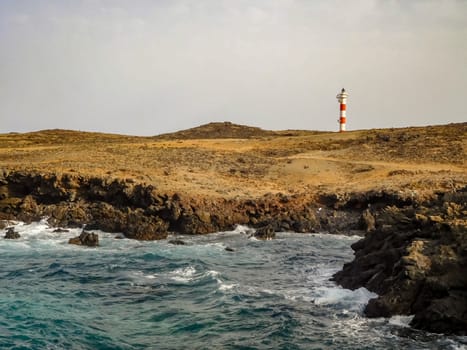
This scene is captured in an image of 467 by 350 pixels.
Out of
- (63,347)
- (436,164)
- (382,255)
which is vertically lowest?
(63,347)

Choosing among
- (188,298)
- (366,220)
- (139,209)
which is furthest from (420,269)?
(139,209)

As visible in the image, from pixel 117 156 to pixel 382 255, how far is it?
25.4 m

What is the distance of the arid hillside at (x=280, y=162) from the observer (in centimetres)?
3141

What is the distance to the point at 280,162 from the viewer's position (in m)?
39.5

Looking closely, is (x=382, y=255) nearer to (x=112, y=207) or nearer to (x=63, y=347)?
(x=63, y=347)

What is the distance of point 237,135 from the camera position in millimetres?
64562

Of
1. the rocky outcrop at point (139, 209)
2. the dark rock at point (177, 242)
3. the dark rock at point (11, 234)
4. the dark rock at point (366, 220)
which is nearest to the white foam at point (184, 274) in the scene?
the dark rock at point (177, 242)

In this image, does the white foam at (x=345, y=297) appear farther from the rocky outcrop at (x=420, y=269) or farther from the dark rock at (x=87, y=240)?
the dark rock at (x=87, y=240)

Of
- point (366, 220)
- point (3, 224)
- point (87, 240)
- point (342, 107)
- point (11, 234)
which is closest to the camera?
point (87, 240)

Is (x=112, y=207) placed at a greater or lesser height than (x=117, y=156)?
lesser

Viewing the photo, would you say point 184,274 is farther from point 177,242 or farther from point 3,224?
point 3,224

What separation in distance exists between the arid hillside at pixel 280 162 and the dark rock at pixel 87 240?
521 centimetres

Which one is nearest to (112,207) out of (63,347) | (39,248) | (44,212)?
(44,212)

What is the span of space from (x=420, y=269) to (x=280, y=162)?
2603 cm
